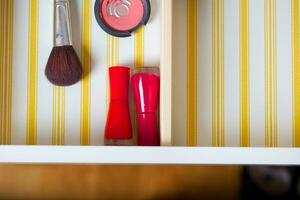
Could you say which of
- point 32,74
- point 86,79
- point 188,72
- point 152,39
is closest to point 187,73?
point 188,72

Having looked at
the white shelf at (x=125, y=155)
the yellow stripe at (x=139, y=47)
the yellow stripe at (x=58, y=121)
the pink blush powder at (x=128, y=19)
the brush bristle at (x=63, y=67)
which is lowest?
the white shelf at (x=125, y=155)

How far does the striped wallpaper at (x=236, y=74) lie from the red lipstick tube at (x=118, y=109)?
12cm

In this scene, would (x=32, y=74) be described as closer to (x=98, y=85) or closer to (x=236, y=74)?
(x=98, y=85)

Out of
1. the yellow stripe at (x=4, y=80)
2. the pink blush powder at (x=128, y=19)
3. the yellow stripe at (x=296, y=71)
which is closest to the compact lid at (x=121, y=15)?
the pink blush powder at (x=128, y=19)

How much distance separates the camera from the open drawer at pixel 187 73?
3.37 feet

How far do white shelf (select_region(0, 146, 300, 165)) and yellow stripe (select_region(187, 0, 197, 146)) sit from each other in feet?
0.55

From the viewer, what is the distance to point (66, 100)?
1028mm

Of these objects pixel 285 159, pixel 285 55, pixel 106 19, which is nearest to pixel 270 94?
pixel 285 55

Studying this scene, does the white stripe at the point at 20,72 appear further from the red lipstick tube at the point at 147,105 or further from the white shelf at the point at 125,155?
the red lipstick tube at the point at 147,105

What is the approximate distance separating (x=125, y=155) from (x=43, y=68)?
311 mm

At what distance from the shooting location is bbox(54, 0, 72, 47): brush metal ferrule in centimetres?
100

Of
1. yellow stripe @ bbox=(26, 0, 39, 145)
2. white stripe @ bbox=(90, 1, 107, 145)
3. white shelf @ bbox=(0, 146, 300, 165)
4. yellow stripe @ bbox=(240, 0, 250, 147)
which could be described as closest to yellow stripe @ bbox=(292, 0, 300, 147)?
yellow stripe @ bbox=(240, 0, 250, 147)

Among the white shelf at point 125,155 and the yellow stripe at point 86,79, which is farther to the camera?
the yellow stripe at point 86,79

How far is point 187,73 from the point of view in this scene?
41.4 inches
